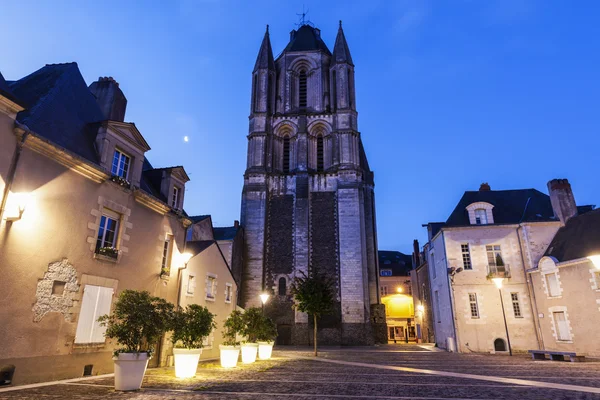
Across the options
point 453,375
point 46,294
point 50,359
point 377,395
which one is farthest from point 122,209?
point 453,375

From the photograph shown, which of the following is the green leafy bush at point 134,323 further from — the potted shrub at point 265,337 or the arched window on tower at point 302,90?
the arched window on tower at point 302,90

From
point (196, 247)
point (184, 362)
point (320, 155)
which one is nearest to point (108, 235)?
point (184, 362)

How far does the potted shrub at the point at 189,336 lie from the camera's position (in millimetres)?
10039

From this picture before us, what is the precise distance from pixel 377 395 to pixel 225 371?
5.91 m

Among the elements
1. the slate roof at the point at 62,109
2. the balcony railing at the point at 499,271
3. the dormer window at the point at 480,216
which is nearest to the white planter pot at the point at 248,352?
the slate roof at the point at 62,109

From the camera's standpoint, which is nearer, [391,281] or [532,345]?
[532,345]

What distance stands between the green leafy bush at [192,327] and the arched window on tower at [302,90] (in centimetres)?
3159

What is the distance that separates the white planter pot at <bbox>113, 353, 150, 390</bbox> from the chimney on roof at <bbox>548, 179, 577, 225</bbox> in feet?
74.4

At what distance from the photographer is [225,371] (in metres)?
11.6

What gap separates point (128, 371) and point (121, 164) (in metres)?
7.02

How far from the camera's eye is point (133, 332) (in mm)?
8469

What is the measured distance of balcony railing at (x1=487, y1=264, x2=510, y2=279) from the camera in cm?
2092

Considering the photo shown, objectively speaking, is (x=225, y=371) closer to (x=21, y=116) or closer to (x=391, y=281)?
(x=21, y=116)

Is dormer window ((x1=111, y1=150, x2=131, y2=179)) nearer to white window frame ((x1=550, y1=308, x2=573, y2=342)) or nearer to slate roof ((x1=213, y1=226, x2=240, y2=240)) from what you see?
slate roof ((x1=213, y1=226, x2=240, y2=240))
